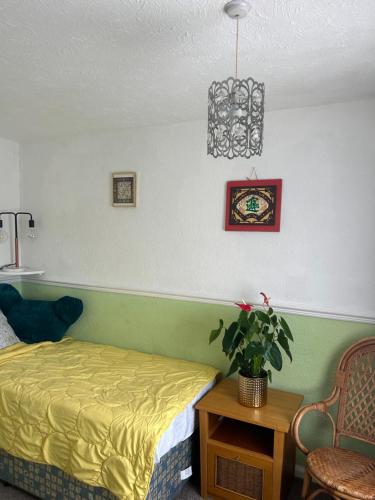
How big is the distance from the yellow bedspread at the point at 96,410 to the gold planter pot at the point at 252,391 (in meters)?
0.30

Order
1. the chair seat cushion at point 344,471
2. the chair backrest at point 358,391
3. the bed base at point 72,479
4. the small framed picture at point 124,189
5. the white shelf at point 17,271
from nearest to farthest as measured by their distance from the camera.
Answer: the chair seat cushion at point 344,471 < the bed base at point 72,479 < the chair backrest at point 358,391 < the small framed picture at point 124,189 < the white shelf at point 17,271

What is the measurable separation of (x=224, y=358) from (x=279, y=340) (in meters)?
0.56

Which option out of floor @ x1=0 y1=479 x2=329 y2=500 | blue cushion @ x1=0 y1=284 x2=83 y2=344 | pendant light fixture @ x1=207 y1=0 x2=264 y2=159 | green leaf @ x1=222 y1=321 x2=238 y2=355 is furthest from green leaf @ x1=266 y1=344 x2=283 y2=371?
blue cushion @ x1=0 y1=284 x2=83 y2=344

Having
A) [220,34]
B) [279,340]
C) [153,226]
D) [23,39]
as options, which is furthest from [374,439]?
[23,39]

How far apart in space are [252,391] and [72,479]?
111 centimetres

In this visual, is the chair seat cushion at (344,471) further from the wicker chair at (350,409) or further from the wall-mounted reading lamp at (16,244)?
the wall-mounted reading lamp at (16,244)

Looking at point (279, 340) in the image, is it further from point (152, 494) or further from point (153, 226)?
point (153, 226)

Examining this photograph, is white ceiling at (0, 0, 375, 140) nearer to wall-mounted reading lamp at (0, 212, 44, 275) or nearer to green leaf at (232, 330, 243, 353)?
wall-mounted reading lamp at (0, 212, 44, 275)

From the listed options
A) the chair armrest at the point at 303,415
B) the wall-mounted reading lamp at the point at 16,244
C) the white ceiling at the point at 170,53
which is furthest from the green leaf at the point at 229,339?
the wall-mounted reading lamp at the point at 16,244

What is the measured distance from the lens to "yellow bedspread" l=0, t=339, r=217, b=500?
5.76 ft

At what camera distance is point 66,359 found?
265cm

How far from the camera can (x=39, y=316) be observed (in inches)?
117

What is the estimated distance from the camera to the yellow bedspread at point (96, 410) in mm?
1755

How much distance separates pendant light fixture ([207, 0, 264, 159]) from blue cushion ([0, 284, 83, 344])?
219 cm
